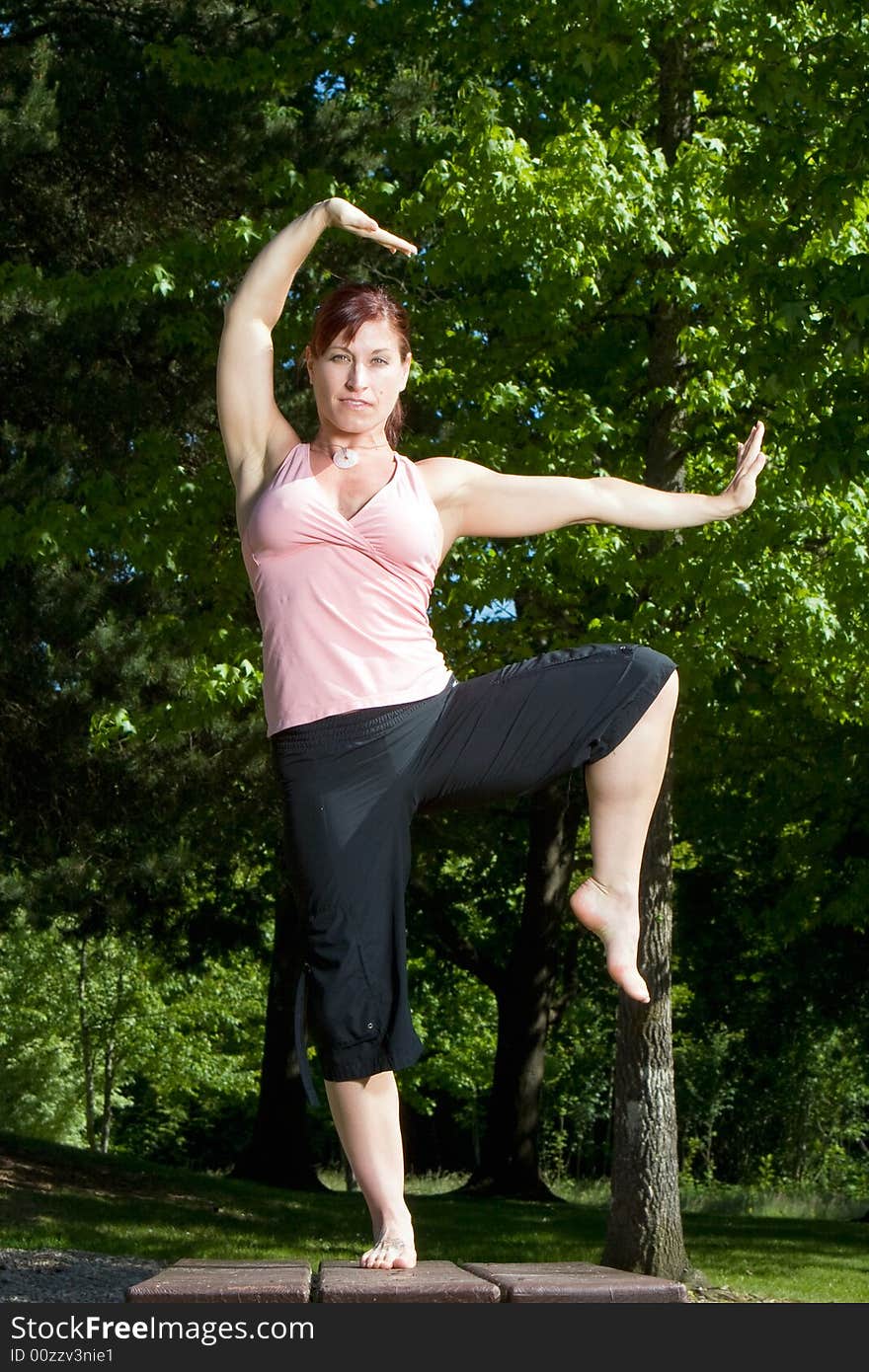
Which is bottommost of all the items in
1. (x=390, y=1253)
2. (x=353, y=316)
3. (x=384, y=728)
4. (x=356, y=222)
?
(x=390, y=1253)

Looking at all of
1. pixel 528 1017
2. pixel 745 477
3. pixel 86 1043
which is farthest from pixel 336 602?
pixel 86 1043

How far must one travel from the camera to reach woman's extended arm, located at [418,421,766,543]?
3.38m

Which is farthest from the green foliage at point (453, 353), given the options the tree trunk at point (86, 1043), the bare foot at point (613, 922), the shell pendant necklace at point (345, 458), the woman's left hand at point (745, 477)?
the tree trunk at point (86, 1043)

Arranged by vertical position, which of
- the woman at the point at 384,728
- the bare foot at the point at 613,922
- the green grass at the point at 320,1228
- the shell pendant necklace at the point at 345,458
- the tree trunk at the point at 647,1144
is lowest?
the green grass at the point at 320,1228

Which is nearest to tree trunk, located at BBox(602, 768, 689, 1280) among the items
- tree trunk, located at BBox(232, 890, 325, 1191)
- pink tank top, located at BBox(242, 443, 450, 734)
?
pink tank top, located at BBox(242, 443, 450, 734)

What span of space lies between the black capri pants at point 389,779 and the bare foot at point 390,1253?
1.20 feet

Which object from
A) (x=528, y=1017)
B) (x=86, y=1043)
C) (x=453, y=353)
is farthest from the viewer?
(x=86, y=1043)

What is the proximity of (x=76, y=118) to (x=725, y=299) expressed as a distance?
587cm

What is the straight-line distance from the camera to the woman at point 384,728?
3164 mm

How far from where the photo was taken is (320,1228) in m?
13.8

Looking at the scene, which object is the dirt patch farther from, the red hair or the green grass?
the red hair

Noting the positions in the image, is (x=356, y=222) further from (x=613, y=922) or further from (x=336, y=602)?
(x=613, y=922)

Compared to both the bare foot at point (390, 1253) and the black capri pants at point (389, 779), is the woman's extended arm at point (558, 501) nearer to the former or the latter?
the black capri pants at point (389, 779)

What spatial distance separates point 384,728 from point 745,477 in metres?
1.01
